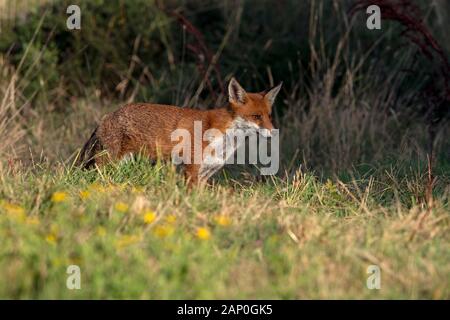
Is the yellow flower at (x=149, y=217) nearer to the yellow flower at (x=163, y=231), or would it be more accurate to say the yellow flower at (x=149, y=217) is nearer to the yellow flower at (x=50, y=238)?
the yellow flower at (x=163, y=231)

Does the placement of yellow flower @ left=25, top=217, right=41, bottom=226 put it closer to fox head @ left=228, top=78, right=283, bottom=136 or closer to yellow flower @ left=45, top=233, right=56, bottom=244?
yellow flower @ left=45, top=233, right=56, bottom=244

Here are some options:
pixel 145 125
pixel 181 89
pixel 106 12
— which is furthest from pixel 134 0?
pixel 145 125

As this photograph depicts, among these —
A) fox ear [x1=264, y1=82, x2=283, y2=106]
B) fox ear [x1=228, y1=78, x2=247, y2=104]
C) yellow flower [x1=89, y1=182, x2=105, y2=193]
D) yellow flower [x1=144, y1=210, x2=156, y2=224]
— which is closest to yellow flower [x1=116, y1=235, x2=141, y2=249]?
yellow flower [x1=144, y1=210, x2=156, y2=224]

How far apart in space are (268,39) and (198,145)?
4.48 meters

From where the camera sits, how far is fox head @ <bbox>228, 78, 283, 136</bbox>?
7.72 metres

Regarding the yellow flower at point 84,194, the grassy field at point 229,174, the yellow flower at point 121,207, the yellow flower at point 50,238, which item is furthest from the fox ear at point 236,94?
the yellow flower at point 50,238

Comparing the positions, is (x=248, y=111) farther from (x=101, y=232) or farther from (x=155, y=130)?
(x=101, y=232)

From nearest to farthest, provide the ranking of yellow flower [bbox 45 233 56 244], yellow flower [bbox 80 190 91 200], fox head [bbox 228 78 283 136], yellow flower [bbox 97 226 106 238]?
1. yellow flower [bbox 45 233 56 244]
2. yellow flower [bbox 97 226 106 238]
3. yellow flower [bbox 80 190 91 200]
4. fox head [bbox 228 78 283 136]

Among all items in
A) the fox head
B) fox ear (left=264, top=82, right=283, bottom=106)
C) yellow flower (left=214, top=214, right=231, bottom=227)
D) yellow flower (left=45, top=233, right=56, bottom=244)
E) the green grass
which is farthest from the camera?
fox ear (left=264, top=82, right=283, bottom=106)

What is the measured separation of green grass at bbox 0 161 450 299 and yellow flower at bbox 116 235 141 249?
13 mm

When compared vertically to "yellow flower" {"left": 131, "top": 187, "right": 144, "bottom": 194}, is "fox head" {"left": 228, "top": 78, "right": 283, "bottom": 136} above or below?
above

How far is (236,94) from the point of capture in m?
7.81

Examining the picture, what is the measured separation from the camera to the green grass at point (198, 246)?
185 inches

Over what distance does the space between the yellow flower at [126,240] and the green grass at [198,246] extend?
0.04ft
